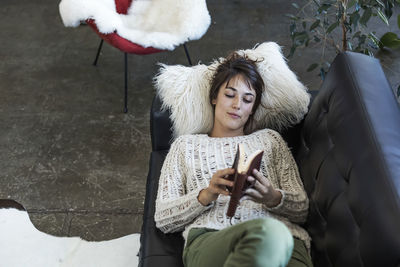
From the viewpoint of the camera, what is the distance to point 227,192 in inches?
55.3

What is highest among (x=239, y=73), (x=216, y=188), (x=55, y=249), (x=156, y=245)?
(x=239, y=73)

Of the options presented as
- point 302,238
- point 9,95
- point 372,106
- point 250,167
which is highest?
point 372,106

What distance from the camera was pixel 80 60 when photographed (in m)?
3.27

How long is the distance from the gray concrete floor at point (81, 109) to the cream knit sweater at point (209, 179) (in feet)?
2.03

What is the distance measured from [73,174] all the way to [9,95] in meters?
0.90

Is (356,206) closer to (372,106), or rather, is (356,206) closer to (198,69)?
(372,106)

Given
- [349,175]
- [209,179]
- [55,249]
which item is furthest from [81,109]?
[349,175]

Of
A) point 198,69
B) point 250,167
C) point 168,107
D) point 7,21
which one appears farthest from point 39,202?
point 7,21

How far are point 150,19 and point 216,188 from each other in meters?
1.74

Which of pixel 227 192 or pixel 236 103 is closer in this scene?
pixel 227 192

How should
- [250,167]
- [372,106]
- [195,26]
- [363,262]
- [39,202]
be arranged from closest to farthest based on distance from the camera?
[363,262]
[250,167]
[372,106]
[39,202]
[195,26]

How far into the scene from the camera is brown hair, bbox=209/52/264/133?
5.83 ft

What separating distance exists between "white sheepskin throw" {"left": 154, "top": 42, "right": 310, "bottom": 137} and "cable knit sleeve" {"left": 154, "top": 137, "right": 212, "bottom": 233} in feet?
0.59

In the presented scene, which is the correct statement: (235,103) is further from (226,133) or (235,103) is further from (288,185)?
(288,185)
